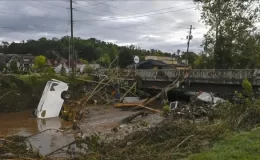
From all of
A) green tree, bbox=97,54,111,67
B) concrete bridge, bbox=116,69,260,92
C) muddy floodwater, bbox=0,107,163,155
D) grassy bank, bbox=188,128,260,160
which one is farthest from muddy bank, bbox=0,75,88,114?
green tree, bbox=97,54,111,67

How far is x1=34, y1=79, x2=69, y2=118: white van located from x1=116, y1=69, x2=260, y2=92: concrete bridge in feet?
31.9

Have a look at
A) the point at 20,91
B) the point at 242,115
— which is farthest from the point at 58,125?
the point at 242,115

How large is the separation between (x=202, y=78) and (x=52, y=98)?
11615 mm

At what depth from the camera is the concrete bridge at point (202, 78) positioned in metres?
21.6

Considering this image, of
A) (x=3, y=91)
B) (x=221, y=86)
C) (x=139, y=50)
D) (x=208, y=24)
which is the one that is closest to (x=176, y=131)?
(x=221, y=86)

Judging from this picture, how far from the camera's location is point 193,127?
984 centimetres

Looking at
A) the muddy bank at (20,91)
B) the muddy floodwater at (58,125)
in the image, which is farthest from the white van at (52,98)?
the muddy bank at (20,91)

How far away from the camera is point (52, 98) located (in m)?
20.5

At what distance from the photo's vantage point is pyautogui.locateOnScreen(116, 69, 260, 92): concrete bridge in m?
21.6

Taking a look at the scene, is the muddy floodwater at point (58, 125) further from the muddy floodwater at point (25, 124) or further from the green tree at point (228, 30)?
the green tree at point (228, 30)

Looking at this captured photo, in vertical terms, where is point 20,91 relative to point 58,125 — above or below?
above

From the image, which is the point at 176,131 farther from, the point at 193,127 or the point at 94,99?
the point at 94,99

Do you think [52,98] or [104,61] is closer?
[52,98]

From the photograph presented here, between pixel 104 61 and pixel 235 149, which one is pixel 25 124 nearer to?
pixel 235 149
